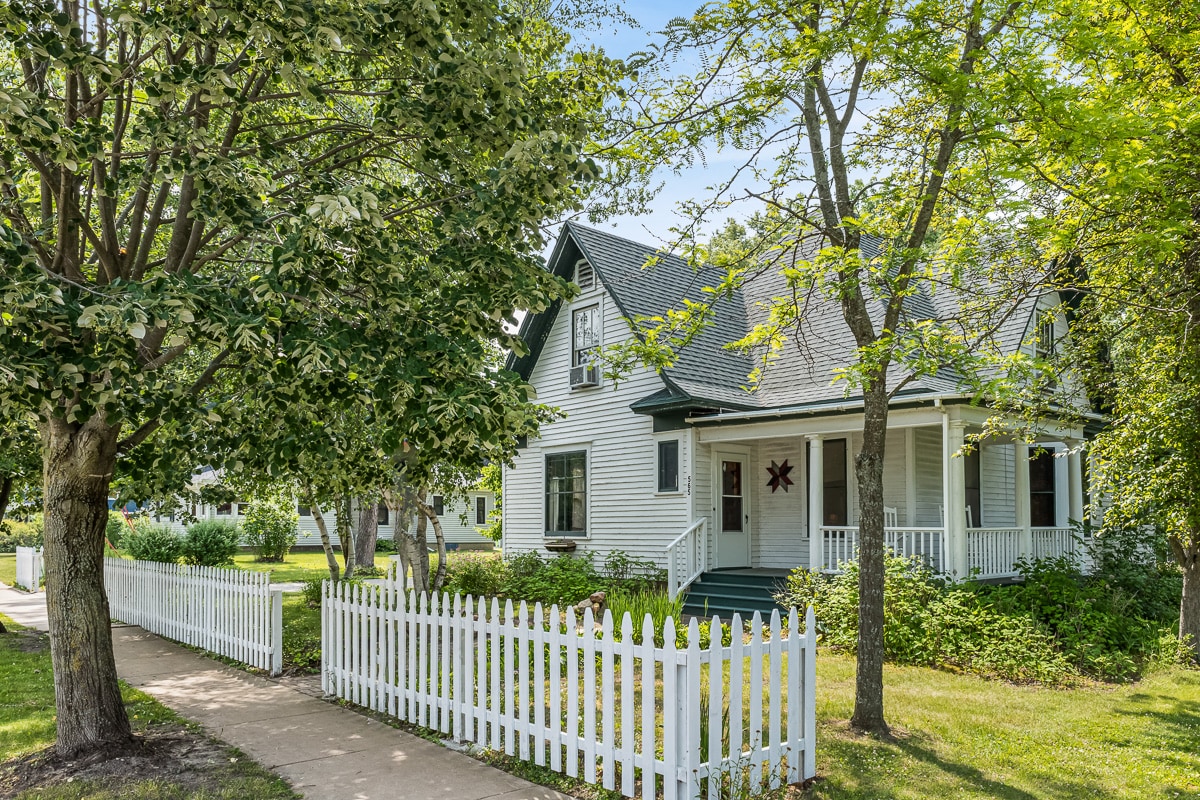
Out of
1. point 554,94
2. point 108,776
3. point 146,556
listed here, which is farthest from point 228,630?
point 146,556

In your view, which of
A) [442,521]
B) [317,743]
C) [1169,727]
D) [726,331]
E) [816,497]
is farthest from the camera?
[442,521]

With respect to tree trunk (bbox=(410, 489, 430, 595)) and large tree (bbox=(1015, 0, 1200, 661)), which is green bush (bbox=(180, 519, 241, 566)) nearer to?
tree trunk (bbox=(410, 489, 430, 595))

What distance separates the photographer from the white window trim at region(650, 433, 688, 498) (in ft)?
49.8

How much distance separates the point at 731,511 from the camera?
51.6 feet

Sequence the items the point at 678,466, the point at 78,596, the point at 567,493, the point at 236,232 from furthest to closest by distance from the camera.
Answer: the point at 567,493, the point at 678,466, the point at 78,596, the point at 236,232

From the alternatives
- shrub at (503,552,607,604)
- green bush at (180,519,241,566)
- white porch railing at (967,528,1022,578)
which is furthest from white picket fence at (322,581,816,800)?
green bush at (180,519,241,566)

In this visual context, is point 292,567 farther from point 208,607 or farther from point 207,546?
point 208,607

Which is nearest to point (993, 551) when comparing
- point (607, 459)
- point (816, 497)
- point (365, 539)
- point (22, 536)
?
point (816, 497)

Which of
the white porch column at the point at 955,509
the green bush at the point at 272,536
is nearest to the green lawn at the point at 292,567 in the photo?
the green bush at the point at 272,536

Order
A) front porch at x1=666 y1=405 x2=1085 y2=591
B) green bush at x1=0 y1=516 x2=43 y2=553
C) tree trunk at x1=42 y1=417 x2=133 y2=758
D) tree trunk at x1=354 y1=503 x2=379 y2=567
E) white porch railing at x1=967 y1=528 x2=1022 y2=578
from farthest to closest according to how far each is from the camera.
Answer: green bush at x1=0 y1=516 x2=43 y2=553 < tree trunk at x1=354 y1=503 x2=379 y2=567 < front porch at x1=666 y1=405 x2=1085 y2=591 < white porch railing at x1=967 y1=528 x2=1022 y2=578 < tree trunk at x1=42 y1=417 x2=133 y2=758

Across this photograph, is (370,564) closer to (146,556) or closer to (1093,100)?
(146,556)

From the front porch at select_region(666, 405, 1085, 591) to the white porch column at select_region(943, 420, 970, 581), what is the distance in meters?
0.02

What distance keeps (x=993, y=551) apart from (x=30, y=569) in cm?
1967

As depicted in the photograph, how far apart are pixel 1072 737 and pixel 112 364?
728 centimetres
